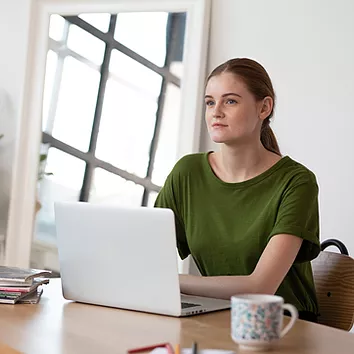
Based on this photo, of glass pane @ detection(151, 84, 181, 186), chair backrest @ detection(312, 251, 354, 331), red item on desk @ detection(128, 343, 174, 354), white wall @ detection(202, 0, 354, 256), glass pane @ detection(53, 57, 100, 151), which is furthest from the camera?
glass pane @ detection(53, 57, 100, 151)

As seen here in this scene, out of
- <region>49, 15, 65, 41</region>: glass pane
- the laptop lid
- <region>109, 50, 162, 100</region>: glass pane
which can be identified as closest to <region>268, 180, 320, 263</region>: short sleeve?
the laptop lid

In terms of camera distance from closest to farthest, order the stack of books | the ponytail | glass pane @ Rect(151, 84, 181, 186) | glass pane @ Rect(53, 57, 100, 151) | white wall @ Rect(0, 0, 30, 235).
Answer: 1. the stack of books
2. the ponytail
3. glass pane @ Rect(151, 84, 181, 186)
4. glass pane @ Rect(53, 57, 100, 151)
5. white wall @ Rect(0, 0, 30, 235)

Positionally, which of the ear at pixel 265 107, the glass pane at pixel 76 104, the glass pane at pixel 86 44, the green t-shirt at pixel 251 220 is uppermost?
the glass pane at pixel 86 44

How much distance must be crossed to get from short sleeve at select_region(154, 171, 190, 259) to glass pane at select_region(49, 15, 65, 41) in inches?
57.9

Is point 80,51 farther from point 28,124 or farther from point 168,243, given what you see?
point 168,243

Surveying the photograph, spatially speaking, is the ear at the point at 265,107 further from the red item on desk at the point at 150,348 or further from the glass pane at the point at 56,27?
the glass pane at the point at 56,27

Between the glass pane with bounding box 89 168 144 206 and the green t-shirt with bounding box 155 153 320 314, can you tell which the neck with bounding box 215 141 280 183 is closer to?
the green t-shirt with bounding box 155 153 320 314

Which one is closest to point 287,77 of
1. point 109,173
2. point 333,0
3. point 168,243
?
point 333,0

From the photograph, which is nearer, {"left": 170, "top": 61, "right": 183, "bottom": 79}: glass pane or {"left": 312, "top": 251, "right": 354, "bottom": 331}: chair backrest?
{"left": 312, "top": 251, "right": 354, "bottom": 331}: chair backrest

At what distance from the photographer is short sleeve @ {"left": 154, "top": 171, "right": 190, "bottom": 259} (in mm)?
1985

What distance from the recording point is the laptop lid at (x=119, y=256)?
53.4 inches

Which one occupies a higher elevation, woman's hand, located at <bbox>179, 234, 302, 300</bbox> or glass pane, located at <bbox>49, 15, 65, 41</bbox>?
glass pane, located at <bbox>49, 15, 65, 41</bbox>

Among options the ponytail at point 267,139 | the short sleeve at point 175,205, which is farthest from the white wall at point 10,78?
the ponytail at point 267,139

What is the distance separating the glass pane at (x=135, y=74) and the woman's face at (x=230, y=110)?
46.9 inches
